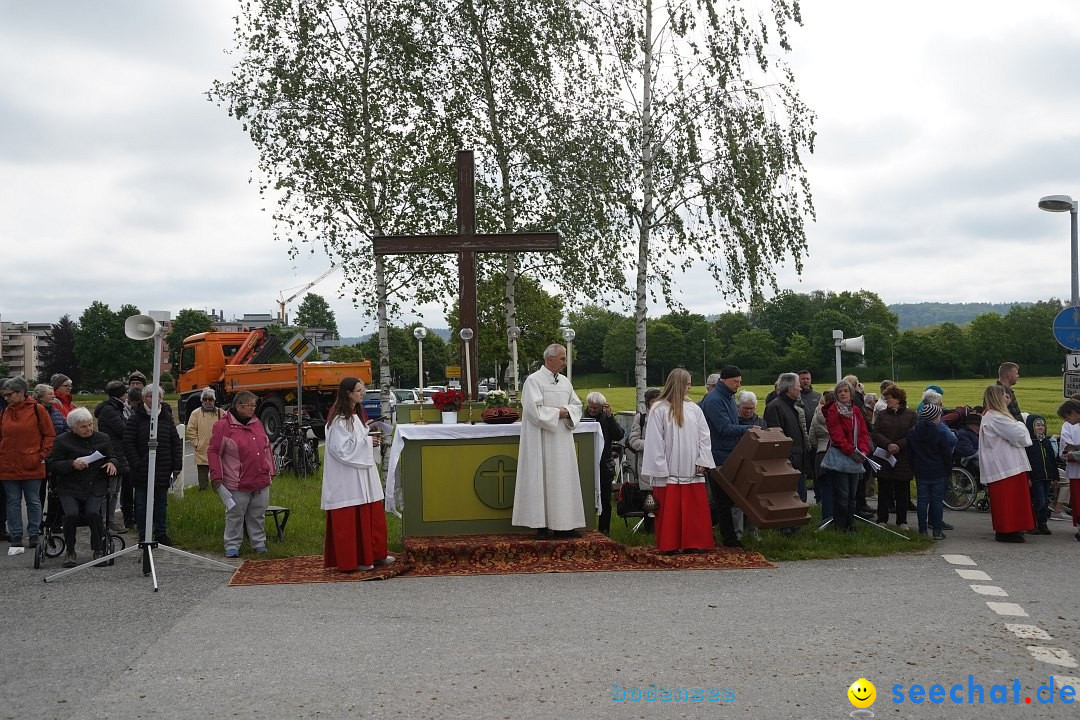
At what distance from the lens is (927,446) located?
10969 mm

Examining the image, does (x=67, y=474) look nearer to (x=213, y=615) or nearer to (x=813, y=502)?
(x=213, y=615)

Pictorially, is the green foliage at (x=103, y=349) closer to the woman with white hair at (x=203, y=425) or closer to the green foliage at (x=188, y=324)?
the green foliage at (x=188, y=324)

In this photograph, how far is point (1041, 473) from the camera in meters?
11.4

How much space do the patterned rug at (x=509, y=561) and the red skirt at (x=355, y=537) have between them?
0.46 feet

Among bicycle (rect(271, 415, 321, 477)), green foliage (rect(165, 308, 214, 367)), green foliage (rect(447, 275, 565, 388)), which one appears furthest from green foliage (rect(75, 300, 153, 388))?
bicycle (rect(271, 415, 321, 477))

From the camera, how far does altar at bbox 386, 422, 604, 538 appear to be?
389 inches

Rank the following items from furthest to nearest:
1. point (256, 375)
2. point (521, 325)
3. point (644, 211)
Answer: point (521, 325) < point (256, 375) < point (644, 211)

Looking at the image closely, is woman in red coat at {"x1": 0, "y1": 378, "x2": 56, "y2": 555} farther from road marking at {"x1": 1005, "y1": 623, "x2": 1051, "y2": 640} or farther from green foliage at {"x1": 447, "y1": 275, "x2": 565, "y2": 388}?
green foliage at {"x1": 447, "y1": 275, "x2": 565, "y2": 388}

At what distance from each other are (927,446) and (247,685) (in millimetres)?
8088

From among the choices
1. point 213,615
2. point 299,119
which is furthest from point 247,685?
point 299,119

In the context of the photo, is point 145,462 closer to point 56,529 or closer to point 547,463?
point 56,529

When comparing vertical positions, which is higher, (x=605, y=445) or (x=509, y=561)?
(x=605, y=445)

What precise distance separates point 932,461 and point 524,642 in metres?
6.34

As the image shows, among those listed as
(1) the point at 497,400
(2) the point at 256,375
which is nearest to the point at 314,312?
(2) the point at 256,375
